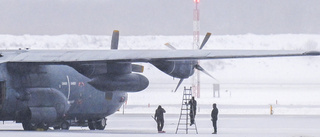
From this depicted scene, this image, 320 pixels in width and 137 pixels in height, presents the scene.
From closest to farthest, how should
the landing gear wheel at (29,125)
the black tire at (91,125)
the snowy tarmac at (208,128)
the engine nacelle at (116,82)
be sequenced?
1. the snowy tarmac at (208,128)
2. the engine nacelle at (116,82)
3. the landing gear wheel at (29,125)
4. the black tire at (91,125)

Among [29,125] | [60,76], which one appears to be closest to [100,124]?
[60,76]

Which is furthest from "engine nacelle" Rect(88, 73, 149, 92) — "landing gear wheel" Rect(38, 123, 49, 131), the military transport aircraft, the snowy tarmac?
"landing gear wheel" Rect(38, 123, 49, 131)

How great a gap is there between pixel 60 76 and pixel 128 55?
5171 millimetres

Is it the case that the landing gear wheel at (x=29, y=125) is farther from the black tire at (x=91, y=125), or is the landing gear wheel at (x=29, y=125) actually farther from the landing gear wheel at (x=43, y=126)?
the black tire at (x=91, y=125)

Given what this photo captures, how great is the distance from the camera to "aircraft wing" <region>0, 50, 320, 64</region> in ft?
107

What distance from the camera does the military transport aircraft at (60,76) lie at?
34531 millimetres

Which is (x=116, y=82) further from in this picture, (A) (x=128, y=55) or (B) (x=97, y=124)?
(B) (x=97, y=124)

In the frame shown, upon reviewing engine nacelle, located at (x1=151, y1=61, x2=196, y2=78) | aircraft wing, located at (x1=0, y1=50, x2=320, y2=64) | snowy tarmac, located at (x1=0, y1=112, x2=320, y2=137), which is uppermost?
aircraft wing, located at (x1=0, y1=50, x2=320, y2=64)

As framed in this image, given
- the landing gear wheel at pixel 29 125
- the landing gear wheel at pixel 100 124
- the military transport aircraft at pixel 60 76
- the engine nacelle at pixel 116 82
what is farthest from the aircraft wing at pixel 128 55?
the landing gear wheel at pixel 100 124

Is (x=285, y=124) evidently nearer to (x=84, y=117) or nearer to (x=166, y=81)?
(x=84, y=117)

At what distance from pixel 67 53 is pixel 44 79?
212cm

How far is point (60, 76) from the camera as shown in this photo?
38094mm

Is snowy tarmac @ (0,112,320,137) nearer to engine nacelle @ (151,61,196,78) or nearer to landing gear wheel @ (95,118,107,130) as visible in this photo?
landing gear wheel @ (95,118,107,130)

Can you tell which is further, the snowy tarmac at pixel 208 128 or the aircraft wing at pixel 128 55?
the snowy tarmac at pixel 208 128
